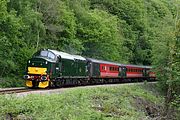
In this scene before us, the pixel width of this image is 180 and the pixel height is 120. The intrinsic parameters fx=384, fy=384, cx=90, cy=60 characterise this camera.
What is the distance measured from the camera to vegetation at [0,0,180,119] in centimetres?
3084

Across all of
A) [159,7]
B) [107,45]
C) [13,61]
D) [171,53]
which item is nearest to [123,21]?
[107,45]

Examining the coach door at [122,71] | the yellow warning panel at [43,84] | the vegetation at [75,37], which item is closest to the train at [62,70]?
the yellow warning panel at [43,84]

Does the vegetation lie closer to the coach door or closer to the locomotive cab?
the locomotive cab

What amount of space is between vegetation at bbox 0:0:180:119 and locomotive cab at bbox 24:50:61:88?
3.02 m

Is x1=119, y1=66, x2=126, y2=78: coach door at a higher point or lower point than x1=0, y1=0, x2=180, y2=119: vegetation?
lower

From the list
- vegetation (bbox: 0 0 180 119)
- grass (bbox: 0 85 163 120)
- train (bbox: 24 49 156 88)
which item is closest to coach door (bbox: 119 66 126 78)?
train (bbox: 24 49 156 88)

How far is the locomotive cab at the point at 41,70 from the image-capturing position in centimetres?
2733

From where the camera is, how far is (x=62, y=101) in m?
19.7

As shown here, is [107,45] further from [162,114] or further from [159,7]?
[159,7]

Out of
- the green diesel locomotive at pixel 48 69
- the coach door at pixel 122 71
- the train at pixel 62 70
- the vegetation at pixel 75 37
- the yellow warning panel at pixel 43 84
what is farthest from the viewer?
the coach door at pixel 122 71

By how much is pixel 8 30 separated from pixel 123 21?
4369cm

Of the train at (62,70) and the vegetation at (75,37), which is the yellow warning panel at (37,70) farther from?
the vegetation at (75,37)

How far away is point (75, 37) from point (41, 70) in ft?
66.2

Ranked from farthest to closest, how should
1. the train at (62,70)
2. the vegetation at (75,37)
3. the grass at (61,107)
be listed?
the vegetation at (75,37) → the train at (62,70) → the grass at (61,107)
